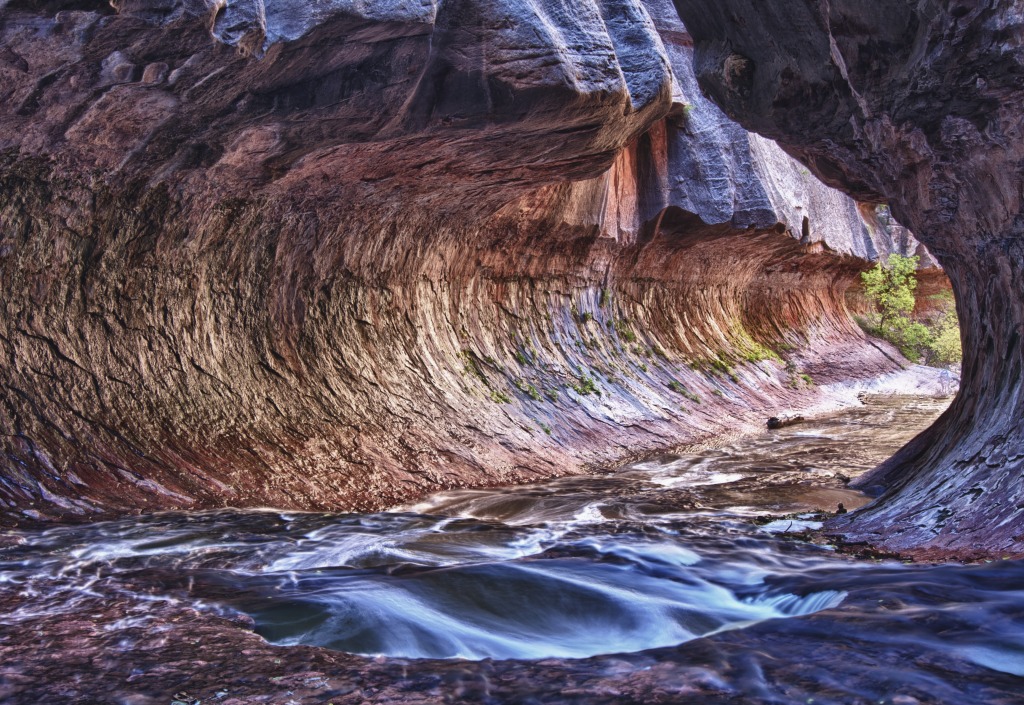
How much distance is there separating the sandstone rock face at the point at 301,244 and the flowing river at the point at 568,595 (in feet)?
3.77

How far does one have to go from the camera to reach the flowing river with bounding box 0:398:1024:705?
2996 millimetres

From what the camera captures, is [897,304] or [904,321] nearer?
[897,304]

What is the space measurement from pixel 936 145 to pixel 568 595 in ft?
14.4

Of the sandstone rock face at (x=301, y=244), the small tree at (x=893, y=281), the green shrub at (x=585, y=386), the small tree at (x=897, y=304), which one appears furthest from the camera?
the small tree at (x=897, y=304)

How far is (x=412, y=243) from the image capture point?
1061cm

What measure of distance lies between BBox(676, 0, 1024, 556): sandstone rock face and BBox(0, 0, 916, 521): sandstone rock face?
1.84 meters

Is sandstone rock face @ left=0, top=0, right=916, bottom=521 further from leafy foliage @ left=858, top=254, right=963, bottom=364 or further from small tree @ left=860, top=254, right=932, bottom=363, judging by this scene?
leafy foliage @ left=858, top=254, right=963, bottom=364

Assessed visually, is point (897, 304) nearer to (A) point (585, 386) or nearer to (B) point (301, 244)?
(A) point (585, 386)

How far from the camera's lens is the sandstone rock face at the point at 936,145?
202 inches

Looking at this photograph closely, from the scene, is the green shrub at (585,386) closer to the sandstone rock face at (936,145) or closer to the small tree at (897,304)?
the sandstone rock face at (936,145)

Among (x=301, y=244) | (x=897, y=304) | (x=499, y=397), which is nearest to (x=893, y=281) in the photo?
(x=897, y=304)

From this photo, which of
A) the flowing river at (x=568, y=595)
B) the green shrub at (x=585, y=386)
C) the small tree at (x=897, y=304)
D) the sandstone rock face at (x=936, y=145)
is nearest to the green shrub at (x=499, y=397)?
the green shrub at (x=585, y=386)

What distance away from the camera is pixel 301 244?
9117 mm

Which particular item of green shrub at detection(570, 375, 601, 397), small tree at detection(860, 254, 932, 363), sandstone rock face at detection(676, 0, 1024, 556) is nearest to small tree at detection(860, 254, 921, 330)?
small tree at detection(860, 254, 932, 363)
